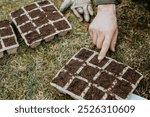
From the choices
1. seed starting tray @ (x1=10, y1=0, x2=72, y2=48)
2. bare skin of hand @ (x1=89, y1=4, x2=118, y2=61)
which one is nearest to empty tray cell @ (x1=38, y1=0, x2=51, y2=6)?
seed starting tray @ (x1=10, y1=0, x2=72, y2=48)

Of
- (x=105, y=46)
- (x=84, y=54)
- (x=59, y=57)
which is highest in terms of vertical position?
(x=105, y=46)

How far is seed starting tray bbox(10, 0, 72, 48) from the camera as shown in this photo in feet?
9.37

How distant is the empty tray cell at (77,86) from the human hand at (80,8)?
861mm

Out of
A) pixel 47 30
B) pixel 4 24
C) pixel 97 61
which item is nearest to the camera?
pixel 97 61

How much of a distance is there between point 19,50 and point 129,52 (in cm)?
101

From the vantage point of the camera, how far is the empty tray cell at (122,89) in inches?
91.3

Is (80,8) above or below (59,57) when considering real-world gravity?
above

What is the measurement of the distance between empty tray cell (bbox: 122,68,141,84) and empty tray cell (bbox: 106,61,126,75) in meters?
0.05

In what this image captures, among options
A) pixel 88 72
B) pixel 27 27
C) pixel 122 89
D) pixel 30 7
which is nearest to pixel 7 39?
pixel 27 27

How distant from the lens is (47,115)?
2.23 meters

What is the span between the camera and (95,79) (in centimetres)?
242

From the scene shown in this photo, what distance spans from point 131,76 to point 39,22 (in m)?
1.08

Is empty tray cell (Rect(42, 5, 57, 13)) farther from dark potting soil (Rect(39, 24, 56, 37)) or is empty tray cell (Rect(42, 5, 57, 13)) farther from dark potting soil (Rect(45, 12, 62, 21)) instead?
dark potting soil (Rect(39, 24, 56, 37))

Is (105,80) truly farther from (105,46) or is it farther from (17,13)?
(17,13)
